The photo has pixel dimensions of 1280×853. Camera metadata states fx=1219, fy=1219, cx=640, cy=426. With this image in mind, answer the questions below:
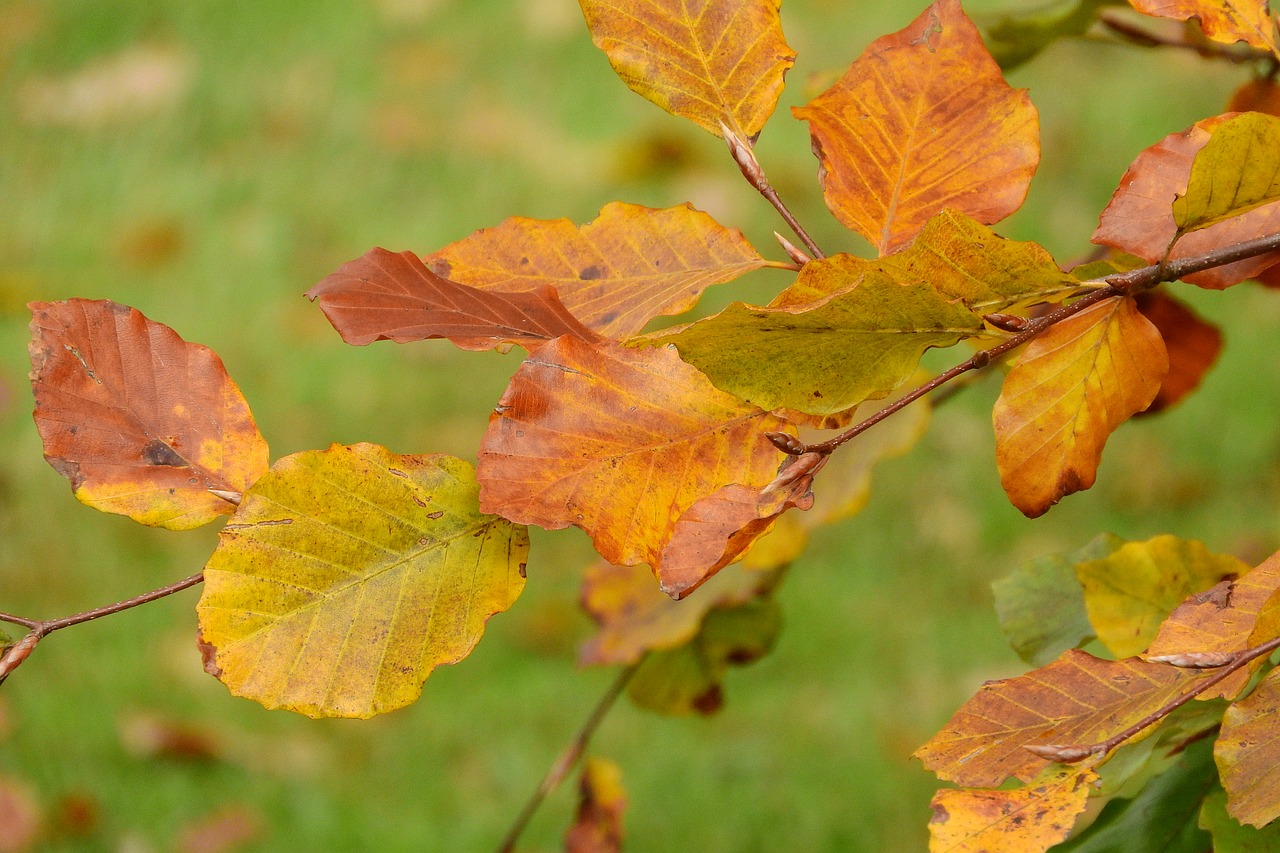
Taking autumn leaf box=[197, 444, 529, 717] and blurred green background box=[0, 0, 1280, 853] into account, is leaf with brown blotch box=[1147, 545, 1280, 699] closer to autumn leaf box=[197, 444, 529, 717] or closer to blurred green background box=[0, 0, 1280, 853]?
autumn leaf box=[197, 444, 529, 717]

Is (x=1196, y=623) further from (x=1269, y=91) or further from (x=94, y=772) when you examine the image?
(x=94, y=772)

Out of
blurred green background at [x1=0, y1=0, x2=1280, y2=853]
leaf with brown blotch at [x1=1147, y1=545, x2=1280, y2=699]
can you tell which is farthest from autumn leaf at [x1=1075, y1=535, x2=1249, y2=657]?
blurred green background at [x1=0, y1=0, x2=1280, y2=853]

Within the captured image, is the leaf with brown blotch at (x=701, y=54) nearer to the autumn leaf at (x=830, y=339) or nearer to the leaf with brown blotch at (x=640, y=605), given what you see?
the autumn leaf at (x=830, y=339)

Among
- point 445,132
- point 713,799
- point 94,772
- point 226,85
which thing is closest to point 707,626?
point 713,799

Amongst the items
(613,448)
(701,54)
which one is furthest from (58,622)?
(701,54)

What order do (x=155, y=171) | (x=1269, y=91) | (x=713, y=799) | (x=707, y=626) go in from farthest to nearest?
(x=155, y=171)
(x=713, y=799)
(x=707, y=626)
(x=1269, y=91)
